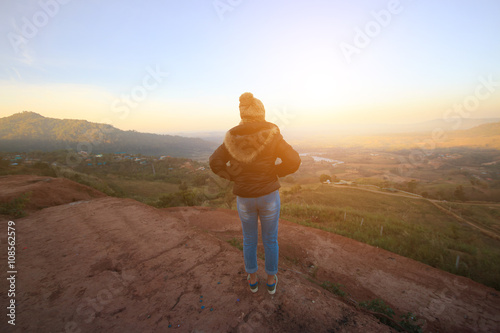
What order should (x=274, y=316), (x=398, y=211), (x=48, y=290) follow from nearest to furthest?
(x=274, y=316) < (x=48, y=290) < (x=398, y=211)

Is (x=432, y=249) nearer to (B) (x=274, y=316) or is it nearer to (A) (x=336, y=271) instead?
(A) (x=336, y=271)

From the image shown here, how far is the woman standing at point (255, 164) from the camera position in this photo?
81.8 inches

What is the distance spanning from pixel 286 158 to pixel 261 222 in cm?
82

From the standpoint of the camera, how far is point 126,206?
20.8ft

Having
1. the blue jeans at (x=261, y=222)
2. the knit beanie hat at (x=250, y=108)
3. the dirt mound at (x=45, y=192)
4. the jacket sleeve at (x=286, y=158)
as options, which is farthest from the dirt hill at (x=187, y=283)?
the knit beanie hat at (x=250, y=108)

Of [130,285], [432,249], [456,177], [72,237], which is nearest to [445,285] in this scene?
[432,249]

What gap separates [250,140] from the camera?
206 centimetres

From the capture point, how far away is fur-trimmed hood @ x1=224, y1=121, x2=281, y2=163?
2061mm

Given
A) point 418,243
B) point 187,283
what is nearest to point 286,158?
point 187,283

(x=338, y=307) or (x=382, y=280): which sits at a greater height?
(x=338, y=307)

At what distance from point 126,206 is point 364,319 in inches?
277

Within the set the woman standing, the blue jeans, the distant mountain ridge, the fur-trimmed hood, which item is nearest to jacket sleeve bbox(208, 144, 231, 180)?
the woman standing

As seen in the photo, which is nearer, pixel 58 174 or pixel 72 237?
pixel 72 237

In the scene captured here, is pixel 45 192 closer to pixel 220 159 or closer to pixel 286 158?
pixel 220 159
